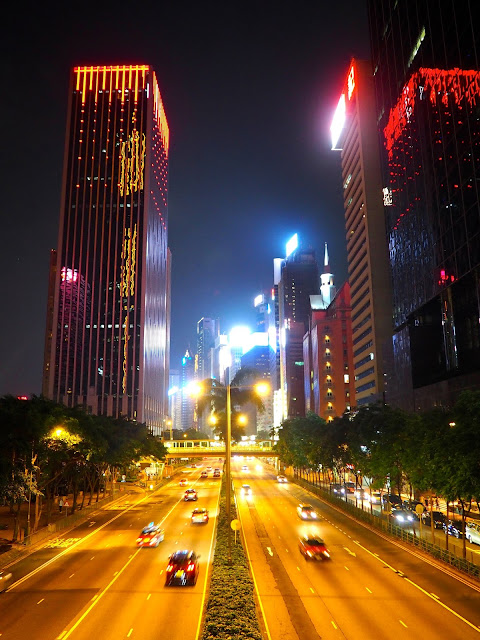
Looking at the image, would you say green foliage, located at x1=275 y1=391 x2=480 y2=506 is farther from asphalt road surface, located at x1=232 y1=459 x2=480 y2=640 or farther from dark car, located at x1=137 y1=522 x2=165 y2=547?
dark car, located at x1=137 y1=522 x2=165 y2=547

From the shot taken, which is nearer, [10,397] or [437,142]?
[10,397]

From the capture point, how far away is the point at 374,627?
67.7 ft

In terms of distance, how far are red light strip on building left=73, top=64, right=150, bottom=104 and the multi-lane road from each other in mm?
169198

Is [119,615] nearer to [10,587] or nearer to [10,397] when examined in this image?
[10,587]

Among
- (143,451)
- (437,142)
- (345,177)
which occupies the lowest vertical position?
(143,451)

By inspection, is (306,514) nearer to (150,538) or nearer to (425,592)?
(150,538)

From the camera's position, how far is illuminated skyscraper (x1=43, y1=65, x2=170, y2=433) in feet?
533

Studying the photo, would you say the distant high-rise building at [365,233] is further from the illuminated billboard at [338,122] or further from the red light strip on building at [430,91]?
the red light strip on building at [430,91]

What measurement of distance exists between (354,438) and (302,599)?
101 feet

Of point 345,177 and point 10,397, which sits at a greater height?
point 345,177

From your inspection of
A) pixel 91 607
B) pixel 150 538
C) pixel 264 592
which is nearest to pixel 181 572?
pixel 264 592

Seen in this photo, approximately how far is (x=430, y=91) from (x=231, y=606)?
76138 millimetres

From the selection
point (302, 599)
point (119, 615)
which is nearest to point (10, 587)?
point (119, 615)

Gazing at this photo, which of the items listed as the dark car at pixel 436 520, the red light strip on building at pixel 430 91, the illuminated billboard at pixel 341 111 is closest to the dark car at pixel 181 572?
the dark car at pixel 436 520
